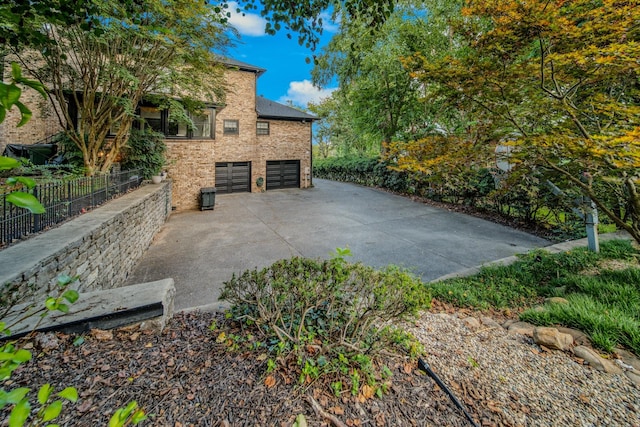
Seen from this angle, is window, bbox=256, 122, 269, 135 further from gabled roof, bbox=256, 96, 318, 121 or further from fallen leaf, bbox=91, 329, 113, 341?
fallen leaf, bbox=91, 329, 113, 341

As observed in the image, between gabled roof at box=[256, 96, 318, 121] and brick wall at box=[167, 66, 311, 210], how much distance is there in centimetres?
33

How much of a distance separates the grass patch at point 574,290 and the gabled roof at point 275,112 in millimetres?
13495

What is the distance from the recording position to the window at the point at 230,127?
14.2 meters

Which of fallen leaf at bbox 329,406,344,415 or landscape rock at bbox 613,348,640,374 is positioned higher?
landscape rock at bbox 613,348,640,374

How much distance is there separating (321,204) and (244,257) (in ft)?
21.4

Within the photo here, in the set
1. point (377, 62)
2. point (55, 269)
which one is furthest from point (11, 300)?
point (377, 62)

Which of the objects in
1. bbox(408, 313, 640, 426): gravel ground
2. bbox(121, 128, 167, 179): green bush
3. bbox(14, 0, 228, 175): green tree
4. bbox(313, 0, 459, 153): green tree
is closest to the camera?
bbox(408, 313, 640, 426): gravel ground

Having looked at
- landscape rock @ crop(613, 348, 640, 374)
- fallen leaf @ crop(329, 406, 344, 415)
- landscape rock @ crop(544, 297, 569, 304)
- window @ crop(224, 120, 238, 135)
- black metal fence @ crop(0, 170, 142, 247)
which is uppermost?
window @ crop(224, 120, 238, 135)

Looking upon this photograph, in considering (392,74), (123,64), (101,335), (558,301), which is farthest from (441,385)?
(392,74)

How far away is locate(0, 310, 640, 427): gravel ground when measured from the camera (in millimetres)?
1843

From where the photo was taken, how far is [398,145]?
5676mm

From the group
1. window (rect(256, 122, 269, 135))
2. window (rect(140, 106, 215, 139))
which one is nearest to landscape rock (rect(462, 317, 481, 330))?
window (rect(140, 106, 215, 139))

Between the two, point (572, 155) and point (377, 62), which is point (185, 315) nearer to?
point (572, 155)

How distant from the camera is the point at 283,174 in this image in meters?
16.6
